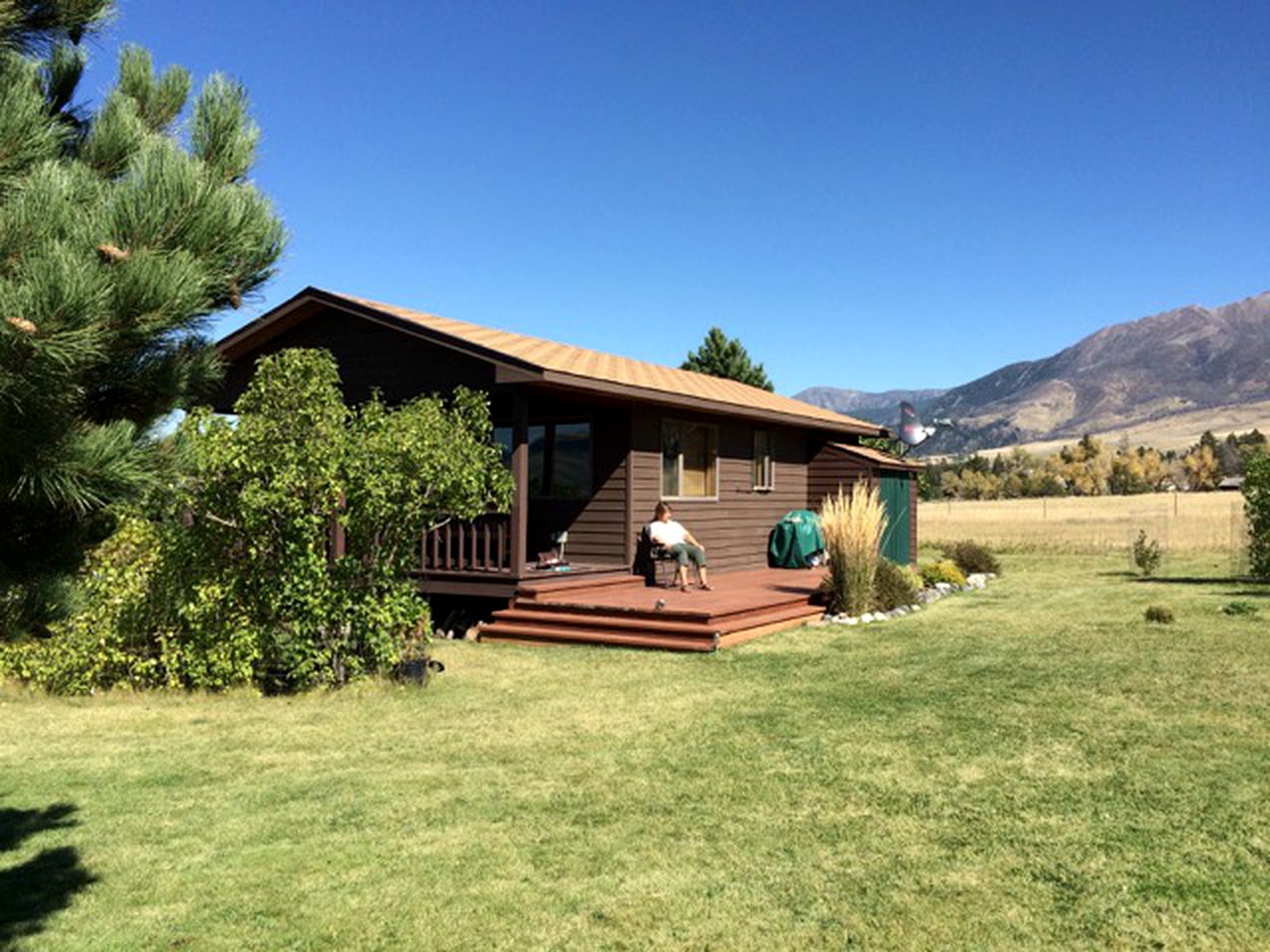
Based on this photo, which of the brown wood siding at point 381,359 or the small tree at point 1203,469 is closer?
the brown wood siding at point 381,359

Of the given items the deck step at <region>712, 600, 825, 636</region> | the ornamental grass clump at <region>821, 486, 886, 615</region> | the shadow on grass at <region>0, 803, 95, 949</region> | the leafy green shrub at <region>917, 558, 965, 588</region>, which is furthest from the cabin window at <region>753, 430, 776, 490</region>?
the shadow on grass at <region>0, 803, 95, 949</region>

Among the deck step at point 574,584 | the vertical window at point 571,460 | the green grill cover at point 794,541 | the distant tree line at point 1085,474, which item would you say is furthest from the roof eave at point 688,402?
the distant tree line at point 1085,474

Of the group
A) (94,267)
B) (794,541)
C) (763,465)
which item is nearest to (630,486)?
(763,465)

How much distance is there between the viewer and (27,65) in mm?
2479

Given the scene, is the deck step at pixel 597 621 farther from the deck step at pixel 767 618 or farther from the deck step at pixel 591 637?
the deck step at pixel 767 618

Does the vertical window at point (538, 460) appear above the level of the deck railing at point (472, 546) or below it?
above

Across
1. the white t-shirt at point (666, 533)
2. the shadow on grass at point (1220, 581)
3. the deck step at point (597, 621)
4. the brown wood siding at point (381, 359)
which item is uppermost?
the brown wood siding at point (381, 359)

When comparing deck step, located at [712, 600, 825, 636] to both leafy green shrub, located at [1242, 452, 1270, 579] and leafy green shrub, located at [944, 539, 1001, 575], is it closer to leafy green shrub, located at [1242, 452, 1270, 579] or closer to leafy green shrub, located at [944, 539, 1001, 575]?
leafy green shrub, located at [944, 539, 1001, 575]

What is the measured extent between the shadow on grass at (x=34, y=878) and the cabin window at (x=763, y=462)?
12217 millimetres

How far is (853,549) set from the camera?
10.9 meters

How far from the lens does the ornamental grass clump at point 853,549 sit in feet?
35.5

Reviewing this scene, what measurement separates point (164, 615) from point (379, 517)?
→ 1.82 metres

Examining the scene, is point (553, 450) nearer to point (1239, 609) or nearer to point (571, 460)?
point (571, 460)

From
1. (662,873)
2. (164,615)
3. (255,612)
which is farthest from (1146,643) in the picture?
(164,615)
